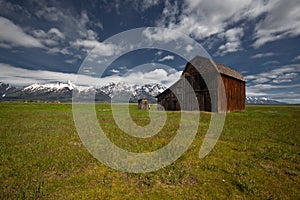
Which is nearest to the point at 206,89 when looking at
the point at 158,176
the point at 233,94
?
the point at 233,94

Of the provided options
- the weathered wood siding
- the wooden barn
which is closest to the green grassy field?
the wooden barn

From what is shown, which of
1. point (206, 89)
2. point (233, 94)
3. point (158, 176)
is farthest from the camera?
point (233, 94)

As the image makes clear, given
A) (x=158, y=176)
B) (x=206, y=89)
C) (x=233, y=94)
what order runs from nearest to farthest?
(x=158, y=176)
(x=206, y=89)
(x=233, y=94)

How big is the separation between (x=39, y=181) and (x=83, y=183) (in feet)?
5.31

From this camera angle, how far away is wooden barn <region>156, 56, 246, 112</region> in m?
32.8

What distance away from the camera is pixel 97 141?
39.7 feet

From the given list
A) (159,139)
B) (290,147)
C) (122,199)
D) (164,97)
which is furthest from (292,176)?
(164,97)

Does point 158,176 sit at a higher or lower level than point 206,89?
lower

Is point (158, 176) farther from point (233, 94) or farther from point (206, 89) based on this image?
point (233, 94)

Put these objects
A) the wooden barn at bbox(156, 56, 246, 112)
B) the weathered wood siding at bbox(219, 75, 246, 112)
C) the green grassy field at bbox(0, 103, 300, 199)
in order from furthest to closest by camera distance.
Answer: the weathered wood siding at bbox(219, 75, 246, 112), the wooden barn at bbox(156, 56, 246, 112), the green grassy field at bbox(0, 103, 300, 199)

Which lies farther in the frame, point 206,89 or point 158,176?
point 206,89

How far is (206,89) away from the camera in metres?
33.8

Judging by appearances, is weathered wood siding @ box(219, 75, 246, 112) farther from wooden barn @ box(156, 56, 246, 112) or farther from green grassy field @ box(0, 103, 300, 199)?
green grassy field @ box(0, 103, 300, 199)

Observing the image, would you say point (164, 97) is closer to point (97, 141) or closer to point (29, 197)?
point (97, 141)
